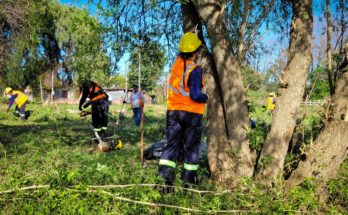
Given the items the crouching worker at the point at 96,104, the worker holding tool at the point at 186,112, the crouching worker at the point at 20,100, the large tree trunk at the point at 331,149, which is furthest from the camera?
the crouching worker at the point at 20,100

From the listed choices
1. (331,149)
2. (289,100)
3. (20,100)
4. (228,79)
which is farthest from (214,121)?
(20,100)

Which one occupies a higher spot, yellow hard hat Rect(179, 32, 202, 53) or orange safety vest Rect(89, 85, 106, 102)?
yellow hard hat Rect(179, 32, 202, 53)

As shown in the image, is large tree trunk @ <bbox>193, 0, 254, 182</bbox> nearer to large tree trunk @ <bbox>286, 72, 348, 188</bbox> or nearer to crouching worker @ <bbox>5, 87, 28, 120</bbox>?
large tree trunk @ <bbox>286, 72, 348, 188</bbox>

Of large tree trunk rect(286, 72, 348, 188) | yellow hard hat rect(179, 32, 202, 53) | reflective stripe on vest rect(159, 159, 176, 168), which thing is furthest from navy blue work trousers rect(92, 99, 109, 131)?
large tree trunk rect(286, 72, 348, 188)

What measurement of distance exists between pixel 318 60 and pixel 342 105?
3.39 ft

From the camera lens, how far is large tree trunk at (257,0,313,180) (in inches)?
176

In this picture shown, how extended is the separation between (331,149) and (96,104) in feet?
20.8

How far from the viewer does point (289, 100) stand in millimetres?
4555

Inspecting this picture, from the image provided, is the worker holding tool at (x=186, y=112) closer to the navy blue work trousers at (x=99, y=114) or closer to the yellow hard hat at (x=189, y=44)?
the yellow hard hat at (x=189, y=44)

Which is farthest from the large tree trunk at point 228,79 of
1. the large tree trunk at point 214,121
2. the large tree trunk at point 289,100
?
the large tree trunk at point 289,100

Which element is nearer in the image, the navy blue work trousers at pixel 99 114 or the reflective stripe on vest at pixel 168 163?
the reflective stripe on vest at pixel 168 163

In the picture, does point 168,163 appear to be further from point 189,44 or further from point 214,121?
point 189,44

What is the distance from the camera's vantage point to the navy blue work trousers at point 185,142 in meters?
4.39

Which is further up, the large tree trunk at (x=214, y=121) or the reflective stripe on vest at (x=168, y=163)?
the large tree trunk at (x=214, y=121)
